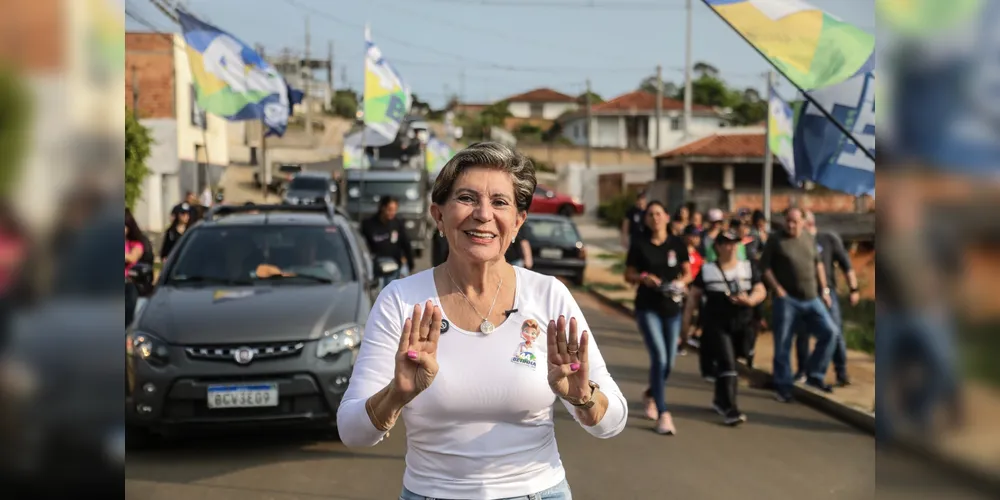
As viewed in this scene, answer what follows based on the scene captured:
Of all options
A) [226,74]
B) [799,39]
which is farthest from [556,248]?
[799,39]

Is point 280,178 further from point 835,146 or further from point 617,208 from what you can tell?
point 835,146

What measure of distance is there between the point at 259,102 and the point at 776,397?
937 centimetres

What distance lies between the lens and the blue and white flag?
6.00 meters

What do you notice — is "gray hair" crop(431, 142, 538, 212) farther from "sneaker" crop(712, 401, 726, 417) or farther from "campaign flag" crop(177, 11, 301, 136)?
"campaign flag" crop(177, 11, 301, 136)

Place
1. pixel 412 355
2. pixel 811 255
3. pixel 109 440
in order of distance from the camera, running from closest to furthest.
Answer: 1. pixel 109 440
2. pixel 412 355
3. pixel 811 255

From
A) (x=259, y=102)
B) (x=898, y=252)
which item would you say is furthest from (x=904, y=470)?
(x=259, y=102)

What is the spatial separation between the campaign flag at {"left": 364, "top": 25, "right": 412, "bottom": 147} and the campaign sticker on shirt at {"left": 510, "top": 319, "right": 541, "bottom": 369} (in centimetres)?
1456

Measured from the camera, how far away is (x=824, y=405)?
8789 mm

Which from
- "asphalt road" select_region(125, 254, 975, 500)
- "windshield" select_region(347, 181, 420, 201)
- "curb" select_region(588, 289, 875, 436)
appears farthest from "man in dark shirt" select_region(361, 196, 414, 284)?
"windshield" select_region(347, 181, 420, 201)

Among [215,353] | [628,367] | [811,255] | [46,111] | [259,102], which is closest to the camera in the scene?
[46,111]

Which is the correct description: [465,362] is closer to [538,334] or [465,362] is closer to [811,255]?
[538,334]

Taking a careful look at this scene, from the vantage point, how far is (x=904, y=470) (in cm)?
171

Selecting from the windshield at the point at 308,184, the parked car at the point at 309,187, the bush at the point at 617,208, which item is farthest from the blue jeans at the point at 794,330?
the bush at the point at 617,208

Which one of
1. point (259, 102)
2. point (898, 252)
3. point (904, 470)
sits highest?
point (259, 102)
